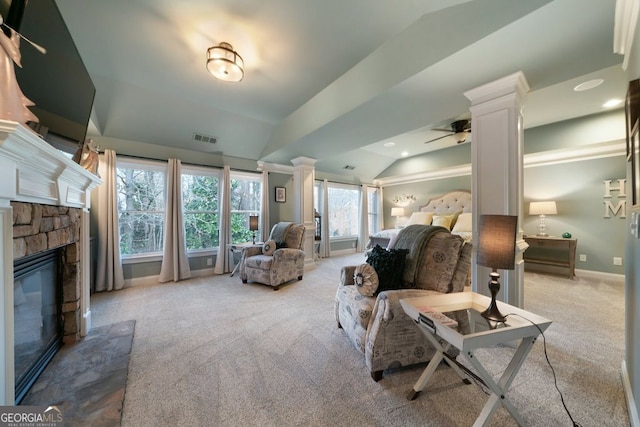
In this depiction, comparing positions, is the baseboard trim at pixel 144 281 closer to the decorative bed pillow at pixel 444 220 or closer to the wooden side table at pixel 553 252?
the decorative bed pillow at pixel 444 220

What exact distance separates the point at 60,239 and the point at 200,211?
252 cm

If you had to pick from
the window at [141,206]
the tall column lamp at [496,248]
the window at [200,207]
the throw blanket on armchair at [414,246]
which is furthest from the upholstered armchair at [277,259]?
the tall column lamp at [496,248]

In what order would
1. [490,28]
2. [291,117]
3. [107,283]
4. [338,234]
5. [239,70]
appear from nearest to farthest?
[490,28] < [239,70] < [107,283] < [291,117] < [338,234]

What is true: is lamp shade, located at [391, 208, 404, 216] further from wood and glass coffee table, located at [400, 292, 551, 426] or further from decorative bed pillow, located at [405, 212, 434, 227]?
wood and glass coffee table, located at [400, 292, 551, 426]

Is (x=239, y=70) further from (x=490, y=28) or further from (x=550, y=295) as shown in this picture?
(x=550, y=295)

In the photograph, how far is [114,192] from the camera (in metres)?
3.37

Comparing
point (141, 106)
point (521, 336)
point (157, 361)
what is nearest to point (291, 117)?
point (141, 106)

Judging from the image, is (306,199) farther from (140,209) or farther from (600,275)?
(600,275)

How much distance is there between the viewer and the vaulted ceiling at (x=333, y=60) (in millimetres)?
1541

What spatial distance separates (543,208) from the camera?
3994 millimetres

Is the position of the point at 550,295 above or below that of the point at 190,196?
below

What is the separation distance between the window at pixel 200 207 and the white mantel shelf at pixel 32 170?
2291 mm

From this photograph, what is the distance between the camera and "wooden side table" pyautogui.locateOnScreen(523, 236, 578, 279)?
3.78 meters

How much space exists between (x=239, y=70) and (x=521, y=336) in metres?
2.91
